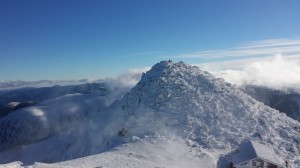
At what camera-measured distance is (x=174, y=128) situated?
63.1 m

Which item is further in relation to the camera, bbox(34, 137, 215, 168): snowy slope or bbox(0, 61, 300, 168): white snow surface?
bbox(0, 61, 300, 168): white snow surface

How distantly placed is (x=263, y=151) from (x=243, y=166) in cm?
420

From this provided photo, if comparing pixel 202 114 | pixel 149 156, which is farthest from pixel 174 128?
pixel 149 156

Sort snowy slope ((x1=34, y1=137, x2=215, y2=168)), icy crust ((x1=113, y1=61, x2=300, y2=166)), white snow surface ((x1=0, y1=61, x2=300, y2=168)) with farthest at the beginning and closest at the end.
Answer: icy crust ((x1=113, y1=61, x2=300, y2=166)) → white snow surface ((x1=0, y1=61, x2=300, y2=168)) → snowy slope ((x1=34, y1=137, x2=215, y2=168))

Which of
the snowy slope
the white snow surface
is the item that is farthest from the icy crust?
the snowy slope

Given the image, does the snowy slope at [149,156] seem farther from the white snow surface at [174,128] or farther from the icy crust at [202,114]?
the icy crust at [202,114]

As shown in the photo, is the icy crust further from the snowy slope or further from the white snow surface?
the snowy slope

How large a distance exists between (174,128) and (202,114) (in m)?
8.09

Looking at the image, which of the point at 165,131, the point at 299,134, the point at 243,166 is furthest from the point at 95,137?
the point at 299,134

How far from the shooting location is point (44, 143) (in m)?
87.1

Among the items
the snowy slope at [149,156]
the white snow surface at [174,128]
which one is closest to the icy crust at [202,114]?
the white snow surface at [174,128]

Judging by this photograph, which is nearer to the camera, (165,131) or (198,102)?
(165,131)

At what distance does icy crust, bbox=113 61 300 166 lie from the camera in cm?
5931

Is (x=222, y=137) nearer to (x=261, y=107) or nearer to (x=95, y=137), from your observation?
(x=261, y=107)
